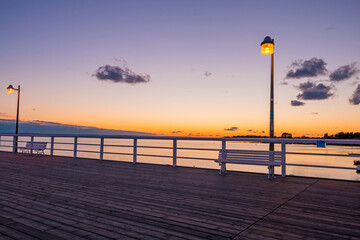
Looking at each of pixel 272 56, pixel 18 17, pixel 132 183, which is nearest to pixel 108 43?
pixel 18 17

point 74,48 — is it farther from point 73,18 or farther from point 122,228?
point 122,228

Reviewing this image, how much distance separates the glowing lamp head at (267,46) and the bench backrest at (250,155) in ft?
9.56

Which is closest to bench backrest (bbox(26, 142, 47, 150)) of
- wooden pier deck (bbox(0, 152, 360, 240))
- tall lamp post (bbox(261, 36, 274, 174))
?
wooden pier deck (bbox(0, 152, 360, 240))

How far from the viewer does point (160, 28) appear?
1627cm

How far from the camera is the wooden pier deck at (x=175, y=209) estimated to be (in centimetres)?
288

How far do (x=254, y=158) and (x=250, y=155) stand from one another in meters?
0.15

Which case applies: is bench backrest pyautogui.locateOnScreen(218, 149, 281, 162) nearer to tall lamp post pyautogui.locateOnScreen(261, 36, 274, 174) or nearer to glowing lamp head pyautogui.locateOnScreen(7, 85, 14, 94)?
tall lamp post pyautogui.locateOnScreen(261, 36, 274, 174)

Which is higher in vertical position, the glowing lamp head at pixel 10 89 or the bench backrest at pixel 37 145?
the glowing lamp head at pixel 10 89

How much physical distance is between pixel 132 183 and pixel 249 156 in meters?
3.50

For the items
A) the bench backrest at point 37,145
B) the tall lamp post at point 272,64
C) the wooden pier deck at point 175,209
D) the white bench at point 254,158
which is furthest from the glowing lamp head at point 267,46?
the bench backrest at point 37,145

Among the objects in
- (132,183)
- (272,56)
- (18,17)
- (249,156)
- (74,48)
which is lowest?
(132,183)

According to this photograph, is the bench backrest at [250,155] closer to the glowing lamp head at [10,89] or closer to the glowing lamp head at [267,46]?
the glowing lamp head at [267,46]

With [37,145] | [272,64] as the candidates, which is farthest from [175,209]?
[37,145]

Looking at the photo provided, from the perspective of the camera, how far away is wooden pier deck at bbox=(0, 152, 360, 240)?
2879 mm
